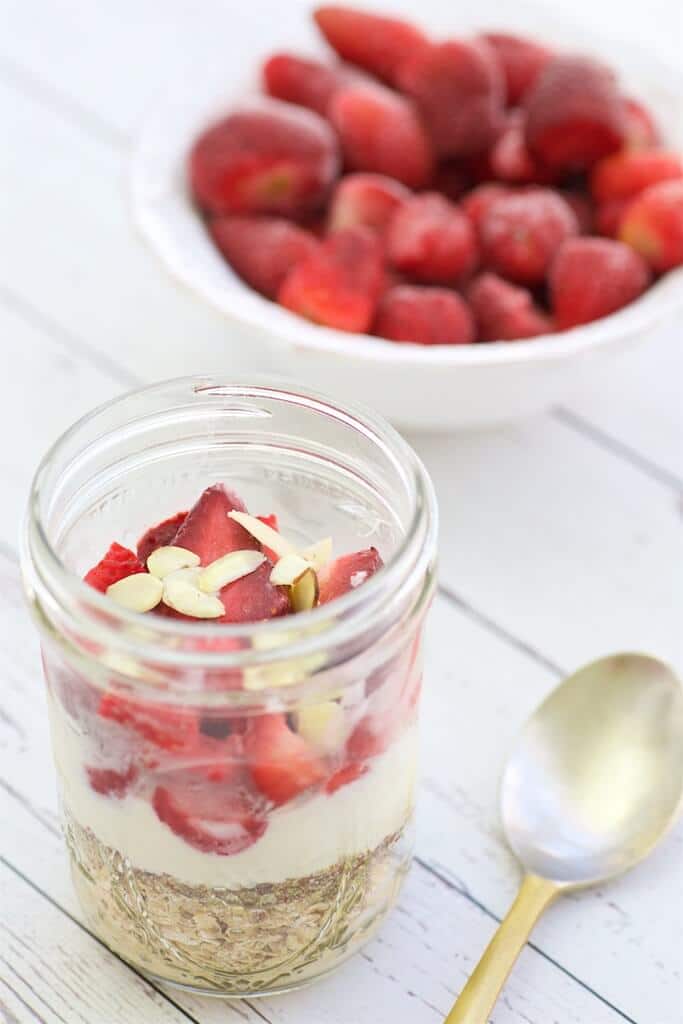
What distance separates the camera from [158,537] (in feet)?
2.21

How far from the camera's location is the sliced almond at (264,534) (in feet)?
2.13

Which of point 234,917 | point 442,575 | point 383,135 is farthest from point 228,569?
point 383,135

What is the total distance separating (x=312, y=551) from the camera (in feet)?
2.15

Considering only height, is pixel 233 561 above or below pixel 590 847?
above

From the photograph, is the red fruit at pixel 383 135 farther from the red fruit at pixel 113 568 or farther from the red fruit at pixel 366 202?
the red fruit at pixel 113 568

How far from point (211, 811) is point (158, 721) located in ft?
0.16

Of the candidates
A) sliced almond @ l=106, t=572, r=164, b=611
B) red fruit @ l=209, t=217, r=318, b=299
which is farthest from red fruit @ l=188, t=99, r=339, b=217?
sliced almond @ l=106, t=572, r=164, b=611

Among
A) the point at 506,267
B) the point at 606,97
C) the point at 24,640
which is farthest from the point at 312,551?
the point at 606,97

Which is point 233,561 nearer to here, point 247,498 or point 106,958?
point 247,498

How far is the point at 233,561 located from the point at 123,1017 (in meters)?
0.23

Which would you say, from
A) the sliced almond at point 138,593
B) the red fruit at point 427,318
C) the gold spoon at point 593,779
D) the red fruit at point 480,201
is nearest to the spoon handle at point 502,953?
the gold spoon at point 593,779

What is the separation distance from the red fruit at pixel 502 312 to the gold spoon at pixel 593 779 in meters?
0.27

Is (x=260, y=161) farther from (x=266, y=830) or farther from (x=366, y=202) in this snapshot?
(x=266, y=830)

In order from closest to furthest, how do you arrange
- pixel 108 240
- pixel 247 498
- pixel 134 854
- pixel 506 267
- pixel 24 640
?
pixel 134 854, pixel 247 498, pixel 24 640, pixel 506 267, pixel 108 240
